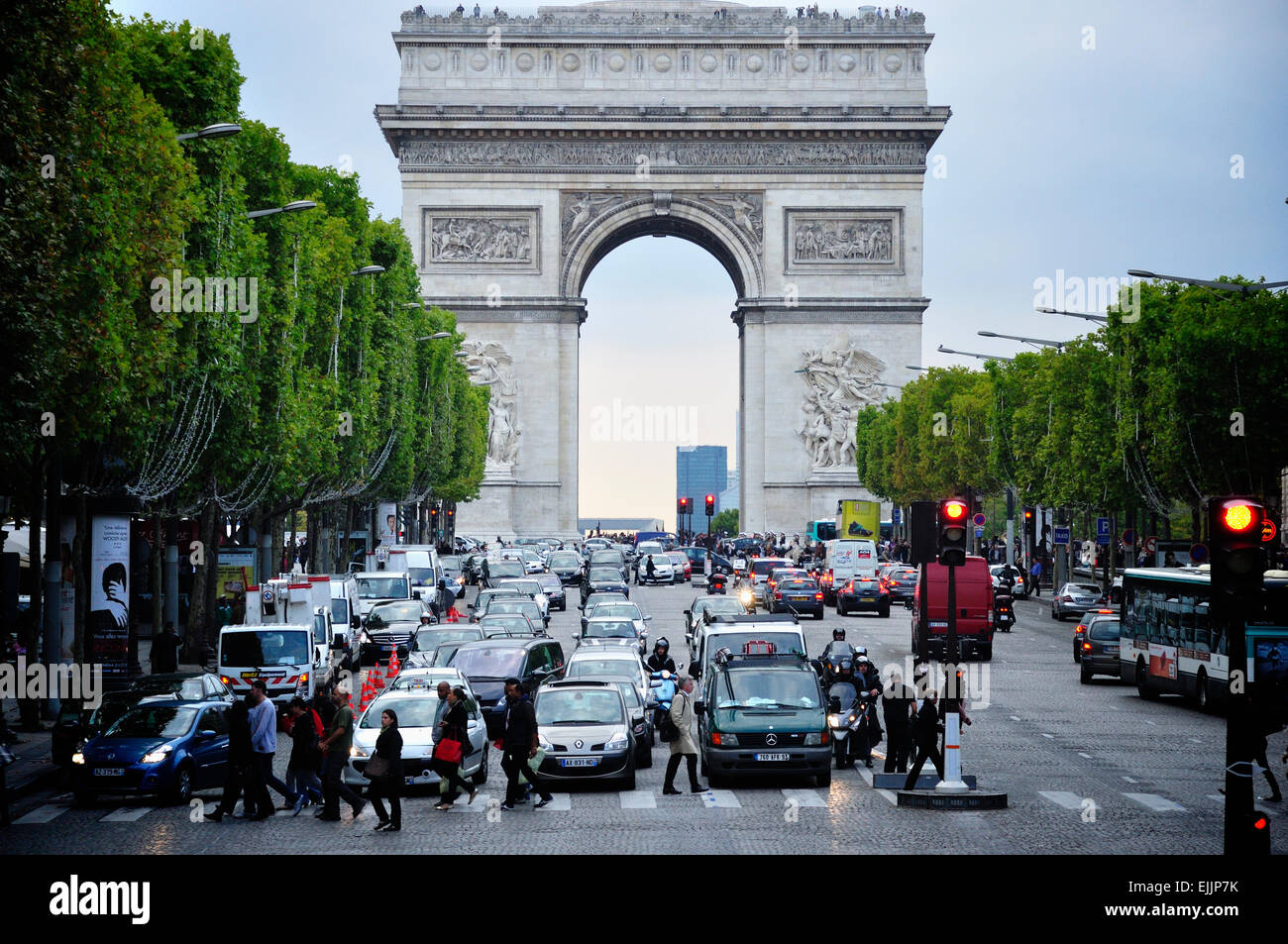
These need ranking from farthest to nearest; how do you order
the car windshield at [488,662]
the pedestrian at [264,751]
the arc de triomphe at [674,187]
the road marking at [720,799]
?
the arc de triomphe at [674,187], the car windshield at [488,662], the road marking at [720,799], the pedestrian at [264,751]

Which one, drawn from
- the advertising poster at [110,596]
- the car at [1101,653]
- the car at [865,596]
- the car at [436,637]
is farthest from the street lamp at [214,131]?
the car at [865,596]

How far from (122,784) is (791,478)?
245ft

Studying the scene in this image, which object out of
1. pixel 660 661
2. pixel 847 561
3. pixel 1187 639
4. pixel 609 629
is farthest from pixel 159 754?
pixel 847 561

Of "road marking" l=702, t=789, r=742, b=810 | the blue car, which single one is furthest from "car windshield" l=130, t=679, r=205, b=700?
"road marking" l=702, t=789, r=742, b=810

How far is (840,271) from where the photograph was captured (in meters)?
96.8

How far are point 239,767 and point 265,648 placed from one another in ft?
40.4

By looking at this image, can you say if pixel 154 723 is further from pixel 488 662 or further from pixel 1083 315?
pixel 1083 315

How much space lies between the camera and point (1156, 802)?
900 inches

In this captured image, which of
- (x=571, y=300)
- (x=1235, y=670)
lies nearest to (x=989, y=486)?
(x=571, y=300)

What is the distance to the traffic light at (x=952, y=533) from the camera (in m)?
22.5

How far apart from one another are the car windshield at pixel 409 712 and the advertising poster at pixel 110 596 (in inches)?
401

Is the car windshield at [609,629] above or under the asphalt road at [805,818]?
above

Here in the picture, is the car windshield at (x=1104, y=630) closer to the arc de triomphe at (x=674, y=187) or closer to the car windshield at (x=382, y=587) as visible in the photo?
the car windshield at (x=382, y=587)
